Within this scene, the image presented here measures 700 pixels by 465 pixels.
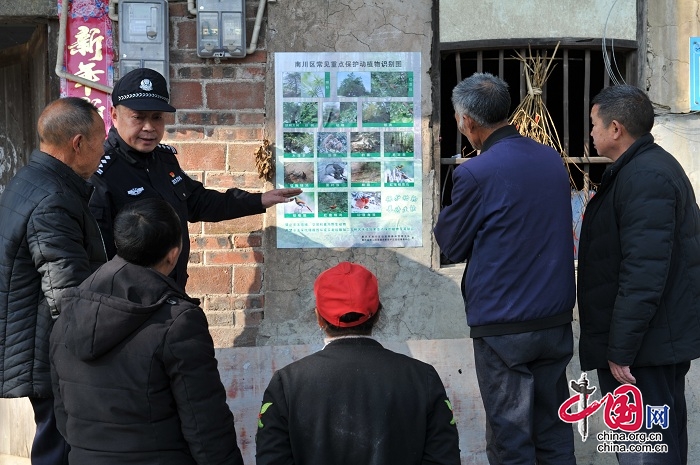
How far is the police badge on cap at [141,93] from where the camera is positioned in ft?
12.8

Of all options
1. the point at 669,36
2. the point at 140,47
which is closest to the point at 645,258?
the point at 669,36

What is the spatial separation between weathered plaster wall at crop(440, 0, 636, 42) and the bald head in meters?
2.24

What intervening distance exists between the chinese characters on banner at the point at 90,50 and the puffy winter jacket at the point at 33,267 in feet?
4.95

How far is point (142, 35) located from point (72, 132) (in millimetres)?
1452

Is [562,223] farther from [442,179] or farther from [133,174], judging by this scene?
[133,174]

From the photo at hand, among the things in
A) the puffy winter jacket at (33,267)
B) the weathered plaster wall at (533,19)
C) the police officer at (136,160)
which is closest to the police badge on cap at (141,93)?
the police officer at (136,160)

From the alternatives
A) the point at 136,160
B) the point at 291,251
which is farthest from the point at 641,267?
the point at 136,160

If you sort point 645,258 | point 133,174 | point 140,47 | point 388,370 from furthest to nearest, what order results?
point 140,47 < point 133,174 < point 645,258 < point 388,370

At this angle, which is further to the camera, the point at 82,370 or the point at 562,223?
the point at 562,223

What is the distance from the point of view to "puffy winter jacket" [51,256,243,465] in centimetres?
261

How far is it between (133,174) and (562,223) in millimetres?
1929

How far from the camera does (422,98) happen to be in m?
4.85

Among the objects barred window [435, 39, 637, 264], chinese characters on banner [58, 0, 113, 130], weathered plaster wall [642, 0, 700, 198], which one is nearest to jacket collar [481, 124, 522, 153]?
barred window [435, 39, 637, 264]

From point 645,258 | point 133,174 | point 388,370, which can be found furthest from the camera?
point 133,174
